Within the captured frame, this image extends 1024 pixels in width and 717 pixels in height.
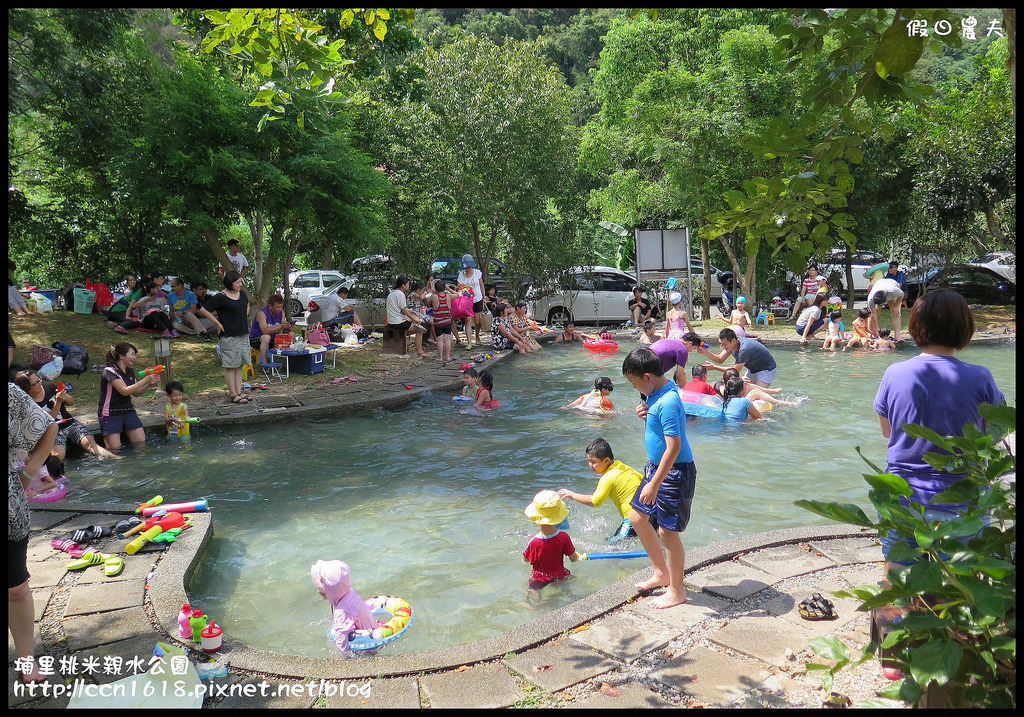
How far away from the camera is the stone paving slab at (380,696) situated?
3604 millimetres

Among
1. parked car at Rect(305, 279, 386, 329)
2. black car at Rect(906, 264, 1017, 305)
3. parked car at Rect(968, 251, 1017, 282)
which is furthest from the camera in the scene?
parked car at Rect(968, 251, 1017, 282)

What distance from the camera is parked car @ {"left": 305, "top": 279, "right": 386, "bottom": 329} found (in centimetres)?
1880

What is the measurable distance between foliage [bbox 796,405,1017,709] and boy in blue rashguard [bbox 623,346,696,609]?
2.03 meters

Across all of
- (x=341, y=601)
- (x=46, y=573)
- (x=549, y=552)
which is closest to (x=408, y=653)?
(x=341, y=601)

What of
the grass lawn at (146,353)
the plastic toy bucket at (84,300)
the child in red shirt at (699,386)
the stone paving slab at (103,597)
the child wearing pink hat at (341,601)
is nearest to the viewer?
the child wearing pink hat at (341,601)

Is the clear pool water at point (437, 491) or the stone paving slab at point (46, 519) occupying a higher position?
the stone paving slab at point (46, 519)

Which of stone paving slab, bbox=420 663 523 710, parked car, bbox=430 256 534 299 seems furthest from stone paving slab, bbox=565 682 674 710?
parked car, bbox=430 256 534 299

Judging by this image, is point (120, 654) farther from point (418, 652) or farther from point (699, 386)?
point (699, 386)

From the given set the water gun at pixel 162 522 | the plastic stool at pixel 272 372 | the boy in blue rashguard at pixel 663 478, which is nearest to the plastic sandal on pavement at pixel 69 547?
the water gun at pixel 162 522

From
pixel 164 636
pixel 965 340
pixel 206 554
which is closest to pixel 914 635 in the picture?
pixel 965 340

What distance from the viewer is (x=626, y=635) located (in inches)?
165

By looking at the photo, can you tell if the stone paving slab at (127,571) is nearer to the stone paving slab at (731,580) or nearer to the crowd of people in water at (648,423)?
the crowd of people in water at (648,423)

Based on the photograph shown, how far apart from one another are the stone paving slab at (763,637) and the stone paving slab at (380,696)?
1.70 meters

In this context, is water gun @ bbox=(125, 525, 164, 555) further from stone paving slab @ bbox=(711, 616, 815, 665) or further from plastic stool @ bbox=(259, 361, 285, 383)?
plastic stool @ bbox=(259, 361, 285, 383)
